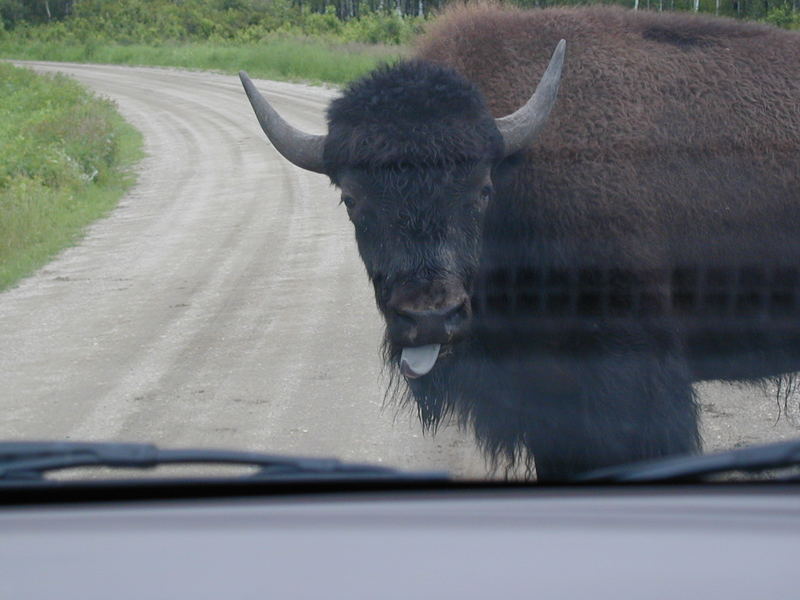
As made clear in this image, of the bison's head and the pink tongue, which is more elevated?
the bison's head

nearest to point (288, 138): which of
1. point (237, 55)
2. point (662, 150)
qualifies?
point (662, 150)

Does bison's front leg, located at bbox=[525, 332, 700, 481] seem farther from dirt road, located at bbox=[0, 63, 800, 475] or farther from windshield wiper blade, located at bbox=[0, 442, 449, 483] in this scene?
windshield wiper blade, located at bbox=[0, 442, 449, 483]

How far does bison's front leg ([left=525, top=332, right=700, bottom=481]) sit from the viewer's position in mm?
4219

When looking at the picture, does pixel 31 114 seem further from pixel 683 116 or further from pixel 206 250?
pixel 683 116

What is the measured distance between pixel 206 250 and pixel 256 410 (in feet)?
19.1

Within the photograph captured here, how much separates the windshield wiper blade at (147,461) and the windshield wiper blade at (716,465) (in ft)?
1.32

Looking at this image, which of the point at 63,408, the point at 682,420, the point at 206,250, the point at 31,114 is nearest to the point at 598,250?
the point at 682,420

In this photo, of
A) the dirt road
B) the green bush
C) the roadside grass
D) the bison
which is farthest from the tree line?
the bison

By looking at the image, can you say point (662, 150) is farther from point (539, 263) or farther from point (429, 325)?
point (429, 325)

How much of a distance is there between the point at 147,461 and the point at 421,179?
2.15m

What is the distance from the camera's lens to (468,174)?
14.0 ft

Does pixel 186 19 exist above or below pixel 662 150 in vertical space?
below

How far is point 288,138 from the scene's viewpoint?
4770 millimetres

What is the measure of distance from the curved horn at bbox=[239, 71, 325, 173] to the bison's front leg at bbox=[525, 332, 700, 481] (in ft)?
4.70
